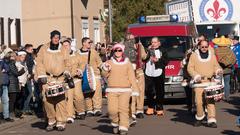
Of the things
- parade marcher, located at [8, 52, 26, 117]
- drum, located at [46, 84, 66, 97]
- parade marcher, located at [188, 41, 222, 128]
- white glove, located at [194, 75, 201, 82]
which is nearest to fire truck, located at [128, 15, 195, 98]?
parade marcher, located at [8, 52, 26, 117]

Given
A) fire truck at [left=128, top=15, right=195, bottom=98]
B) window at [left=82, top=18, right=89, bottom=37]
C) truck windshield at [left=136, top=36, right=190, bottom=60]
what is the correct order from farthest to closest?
window at [left=82, top=18, right=89, bottom=37], truck windshield at [left=136, top=36, right=190, bottom=60], fire truck at [left=128, top=15, right=195, bottom=98]

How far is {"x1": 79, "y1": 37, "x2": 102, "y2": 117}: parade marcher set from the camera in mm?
17234

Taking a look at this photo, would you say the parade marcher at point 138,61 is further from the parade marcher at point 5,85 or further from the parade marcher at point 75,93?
the parade marcher at point 5,85

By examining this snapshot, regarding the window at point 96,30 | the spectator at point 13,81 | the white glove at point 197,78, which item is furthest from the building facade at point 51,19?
the white glove at point 197,78

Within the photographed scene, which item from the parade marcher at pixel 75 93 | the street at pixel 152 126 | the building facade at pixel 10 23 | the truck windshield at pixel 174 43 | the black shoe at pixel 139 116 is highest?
the building facade at pixel 10 23

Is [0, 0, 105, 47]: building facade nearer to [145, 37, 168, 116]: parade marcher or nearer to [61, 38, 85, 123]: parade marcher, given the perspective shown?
[145, 37, 168, 116]: parade marcher

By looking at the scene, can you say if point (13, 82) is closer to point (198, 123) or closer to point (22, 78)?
point (22, 78)

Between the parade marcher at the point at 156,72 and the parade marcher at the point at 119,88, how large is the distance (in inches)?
134

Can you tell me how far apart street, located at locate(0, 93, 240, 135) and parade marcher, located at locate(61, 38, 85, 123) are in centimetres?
25

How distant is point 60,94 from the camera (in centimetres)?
1420

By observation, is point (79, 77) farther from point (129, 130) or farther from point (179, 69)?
point (179, 69)

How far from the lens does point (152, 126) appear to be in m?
15.0

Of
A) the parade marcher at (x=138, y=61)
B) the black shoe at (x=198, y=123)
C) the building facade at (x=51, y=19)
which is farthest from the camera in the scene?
the building facade at (x=51, y=19)

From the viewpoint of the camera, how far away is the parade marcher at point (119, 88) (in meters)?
13.5
